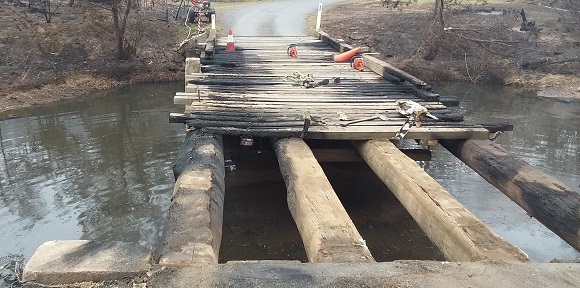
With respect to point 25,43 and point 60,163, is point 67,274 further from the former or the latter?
point 25,43

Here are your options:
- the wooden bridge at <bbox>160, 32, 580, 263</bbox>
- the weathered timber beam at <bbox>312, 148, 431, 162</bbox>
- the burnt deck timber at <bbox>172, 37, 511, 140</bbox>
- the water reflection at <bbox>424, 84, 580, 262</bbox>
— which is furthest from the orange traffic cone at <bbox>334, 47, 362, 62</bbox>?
the weathered timber beam at <bbox>312, 148, 431, 162</bbox>

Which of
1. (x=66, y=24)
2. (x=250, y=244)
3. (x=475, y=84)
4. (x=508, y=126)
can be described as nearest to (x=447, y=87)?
(x=475, y=84)

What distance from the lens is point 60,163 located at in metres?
9.66

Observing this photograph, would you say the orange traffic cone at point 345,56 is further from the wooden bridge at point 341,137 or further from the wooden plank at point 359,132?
the wooden plank at point 359,132

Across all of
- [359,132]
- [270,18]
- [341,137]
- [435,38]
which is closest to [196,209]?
[341,137]

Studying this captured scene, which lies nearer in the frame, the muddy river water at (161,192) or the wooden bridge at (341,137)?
the wooden bridge at (341,137)

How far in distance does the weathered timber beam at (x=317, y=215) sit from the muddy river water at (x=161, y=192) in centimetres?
203

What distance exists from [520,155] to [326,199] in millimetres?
7848

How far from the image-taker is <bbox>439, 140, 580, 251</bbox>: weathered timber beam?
13.6 feet

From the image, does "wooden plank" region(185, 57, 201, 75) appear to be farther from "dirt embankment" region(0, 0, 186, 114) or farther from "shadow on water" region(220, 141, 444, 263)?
"dirt embankment" region(0, 0, 186, 114)

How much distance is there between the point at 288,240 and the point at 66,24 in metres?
15.8

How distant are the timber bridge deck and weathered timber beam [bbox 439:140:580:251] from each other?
13mm

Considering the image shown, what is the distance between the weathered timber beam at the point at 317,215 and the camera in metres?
3.39

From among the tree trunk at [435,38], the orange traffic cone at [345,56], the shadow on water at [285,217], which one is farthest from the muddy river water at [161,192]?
the tree trunk at [435,38]
